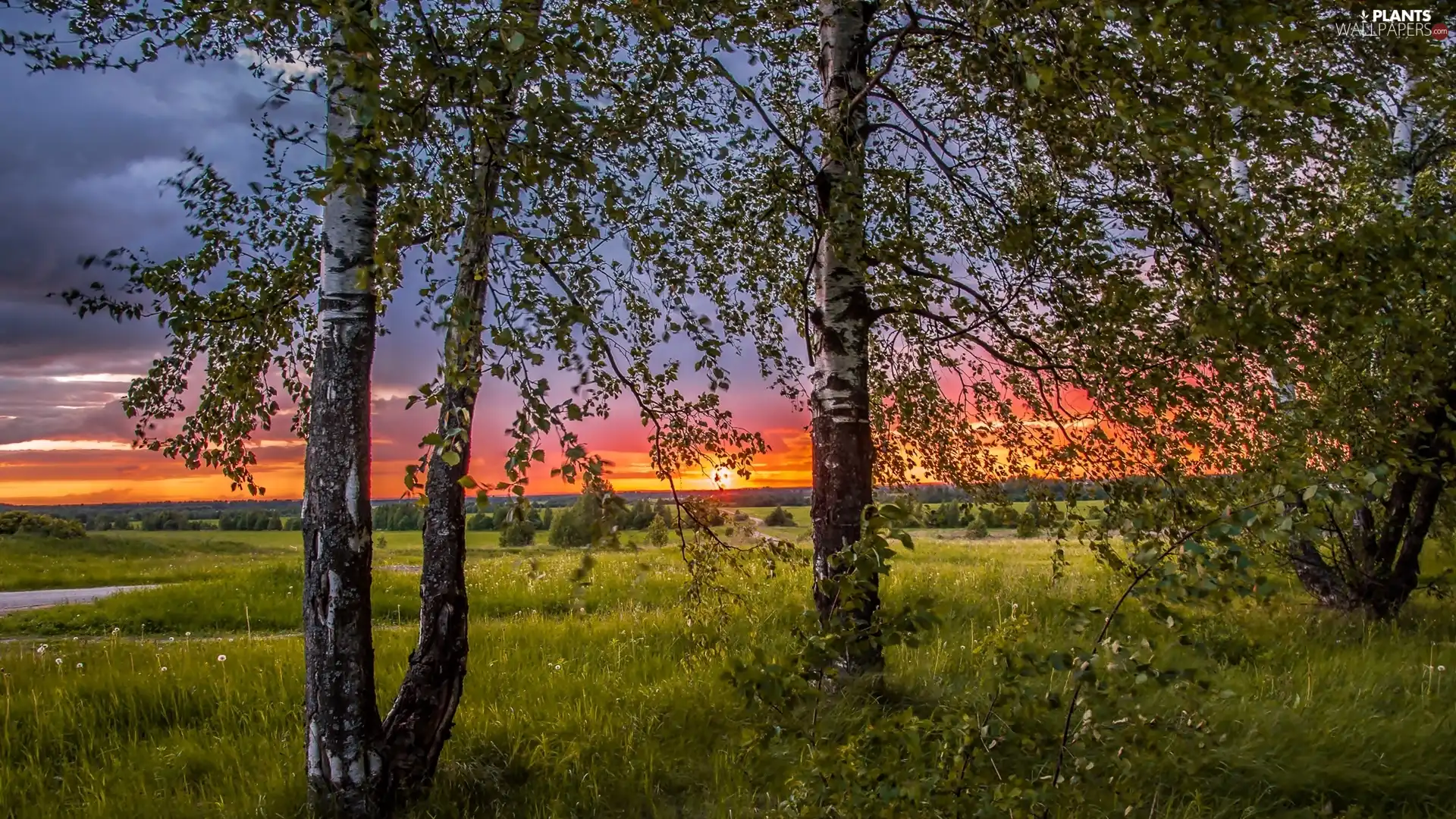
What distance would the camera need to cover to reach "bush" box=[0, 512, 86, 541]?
24.1 meters

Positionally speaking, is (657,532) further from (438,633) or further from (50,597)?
(50,597)

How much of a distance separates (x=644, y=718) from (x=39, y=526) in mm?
27655

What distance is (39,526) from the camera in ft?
80.7

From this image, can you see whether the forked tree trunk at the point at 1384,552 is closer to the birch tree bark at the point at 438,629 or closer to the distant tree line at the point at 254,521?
the birch tree bark at the point at 438,629

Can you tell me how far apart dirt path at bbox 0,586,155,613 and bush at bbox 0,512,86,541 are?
967 cm

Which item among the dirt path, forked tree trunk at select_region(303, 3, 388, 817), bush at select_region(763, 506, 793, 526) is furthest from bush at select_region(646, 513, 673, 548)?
bush at select_region(763, 506, 793, 526)

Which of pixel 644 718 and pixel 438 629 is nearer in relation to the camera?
pixel 438 629

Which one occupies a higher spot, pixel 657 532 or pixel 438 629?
pixel 657 532

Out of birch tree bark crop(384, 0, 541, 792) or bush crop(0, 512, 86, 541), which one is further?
bush crop(0, 512, 86, 541)

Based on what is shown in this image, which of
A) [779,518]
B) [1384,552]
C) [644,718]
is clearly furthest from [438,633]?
[779,518]

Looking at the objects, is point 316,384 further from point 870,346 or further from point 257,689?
point 870,346

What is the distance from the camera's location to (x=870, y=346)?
8969mm

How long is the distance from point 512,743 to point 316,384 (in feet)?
9.93

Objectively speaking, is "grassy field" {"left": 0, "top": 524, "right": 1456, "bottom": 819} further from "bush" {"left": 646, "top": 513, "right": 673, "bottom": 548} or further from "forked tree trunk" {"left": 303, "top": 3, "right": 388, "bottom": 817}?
"forked tree trunk" {"left": 303, "top": 3, "right": 388, "bottom": 817}
